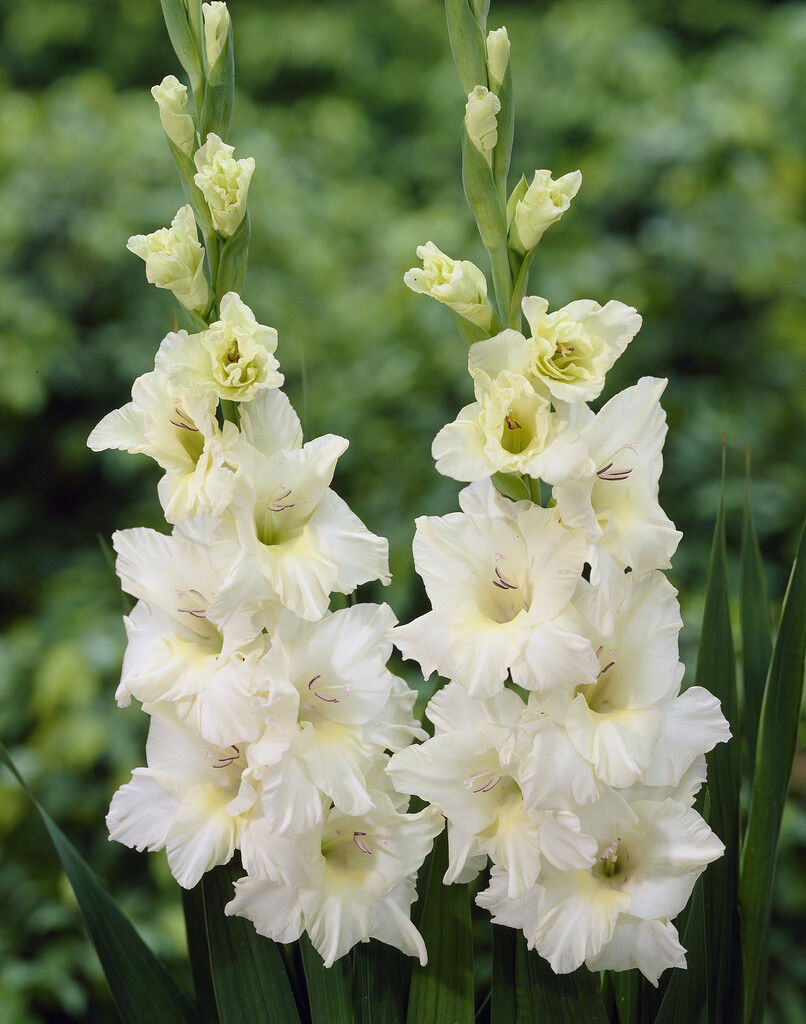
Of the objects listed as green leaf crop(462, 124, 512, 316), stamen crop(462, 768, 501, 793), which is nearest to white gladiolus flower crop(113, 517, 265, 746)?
stamen crop(462, 768, 501, 793)

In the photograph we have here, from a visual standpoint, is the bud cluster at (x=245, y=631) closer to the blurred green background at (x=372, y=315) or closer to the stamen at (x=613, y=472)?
the stamen at (x=613, y=472)

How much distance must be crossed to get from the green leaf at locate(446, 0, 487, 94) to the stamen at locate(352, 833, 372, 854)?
43cm

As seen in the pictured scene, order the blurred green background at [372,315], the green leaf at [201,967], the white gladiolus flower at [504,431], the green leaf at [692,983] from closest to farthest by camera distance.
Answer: the white gladiolus flower at [504,431] < the green leaf at [692,983] < the green leaf at [201,967] < the blurred green background at [372,315]

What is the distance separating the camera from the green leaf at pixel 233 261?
617mm

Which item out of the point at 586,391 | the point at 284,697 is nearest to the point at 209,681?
the point at 284,697

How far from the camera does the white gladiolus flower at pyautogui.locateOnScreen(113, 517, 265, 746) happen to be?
570mm

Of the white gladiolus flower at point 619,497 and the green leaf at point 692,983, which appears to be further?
the green leaf at point 692,983

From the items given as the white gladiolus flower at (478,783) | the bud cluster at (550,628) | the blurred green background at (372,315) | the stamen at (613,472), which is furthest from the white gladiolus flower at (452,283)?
the blurred green background at (372,315)

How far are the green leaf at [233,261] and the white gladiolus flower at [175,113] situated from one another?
54mm

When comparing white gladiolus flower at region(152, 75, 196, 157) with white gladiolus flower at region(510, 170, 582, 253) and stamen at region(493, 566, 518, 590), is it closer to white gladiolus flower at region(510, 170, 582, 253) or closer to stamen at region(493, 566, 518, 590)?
white gladiolus flower at region(510, 170, 582, 253)

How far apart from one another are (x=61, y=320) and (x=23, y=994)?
111cm

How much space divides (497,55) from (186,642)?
1.24 feet

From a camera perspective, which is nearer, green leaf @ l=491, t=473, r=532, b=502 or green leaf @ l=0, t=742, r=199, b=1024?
green leaf @ l=491, t=473, r=532, b=502

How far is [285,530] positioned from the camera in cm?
62
